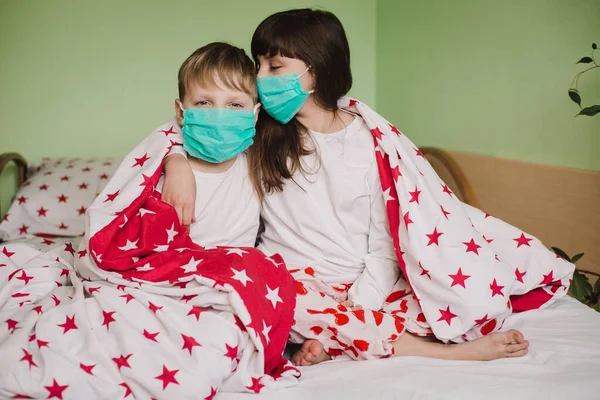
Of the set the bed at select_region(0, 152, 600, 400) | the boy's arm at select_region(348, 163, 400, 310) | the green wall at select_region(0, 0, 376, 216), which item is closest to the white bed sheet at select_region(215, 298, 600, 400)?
the bed at select_region(0, 152, 600, 400)

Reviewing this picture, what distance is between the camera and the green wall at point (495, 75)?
1986 millimetres

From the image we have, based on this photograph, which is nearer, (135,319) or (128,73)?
(135,319)

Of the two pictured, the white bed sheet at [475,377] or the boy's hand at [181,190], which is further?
the boy's hand at [181,190]

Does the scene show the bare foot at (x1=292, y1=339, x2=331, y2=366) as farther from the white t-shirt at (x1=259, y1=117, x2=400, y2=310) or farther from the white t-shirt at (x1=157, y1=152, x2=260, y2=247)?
the white t-shirt at (x1=157, y1=152, x2=260, y2=247)

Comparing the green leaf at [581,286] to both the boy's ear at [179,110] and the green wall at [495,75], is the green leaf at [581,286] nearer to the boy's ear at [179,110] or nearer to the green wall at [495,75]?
the green wall at [495,75]

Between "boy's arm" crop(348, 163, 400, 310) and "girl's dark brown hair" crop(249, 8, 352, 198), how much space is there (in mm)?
260

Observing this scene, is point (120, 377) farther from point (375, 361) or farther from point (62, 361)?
point (375, 361)

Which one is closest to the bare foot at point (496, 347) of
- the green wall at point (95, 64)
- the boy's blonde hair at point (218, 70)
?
the boy's blonde hair at point (218, 70)

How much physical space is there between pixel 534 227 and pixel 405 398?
1.20m

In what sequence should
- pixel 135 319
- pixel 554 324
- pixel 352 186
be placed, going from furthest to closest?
pixel 352 186
pixel 554 324
pixel 135 319

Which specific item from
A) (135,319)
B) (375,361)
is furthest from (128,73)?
(375,361)

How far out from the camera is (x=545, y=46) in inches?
81.9

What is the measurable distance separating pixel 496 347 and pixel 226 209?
2.75 ft

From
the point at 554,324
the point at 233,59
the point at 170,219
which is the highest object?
the point at 233,59
